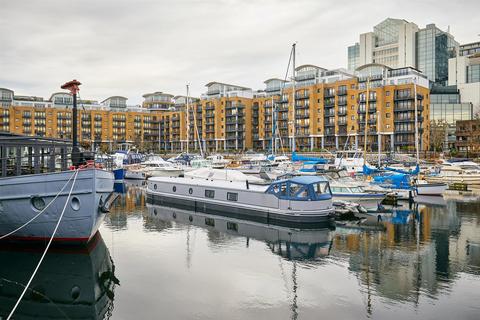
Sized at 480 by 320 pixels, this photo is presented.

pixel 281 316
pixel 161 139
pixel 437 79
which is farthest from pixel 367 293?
pixel 437 79

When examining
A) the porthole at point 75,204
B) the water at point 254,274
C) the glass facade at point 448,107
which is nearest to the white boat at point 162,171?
the water at point 254,274

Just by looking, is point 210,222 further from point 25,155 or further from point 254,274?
point 25,155

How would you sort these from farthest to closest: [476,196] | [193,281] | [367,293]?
[476,196] < [193,281] < [367,293]

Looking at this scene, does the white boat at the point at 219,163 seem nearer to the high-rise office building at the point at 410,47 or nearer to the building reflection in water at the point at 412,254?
the building reflection in water at the point at 412,254

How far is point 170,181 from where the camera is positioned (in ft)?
101

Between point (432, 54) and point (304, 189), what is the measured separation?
13869 centimetres

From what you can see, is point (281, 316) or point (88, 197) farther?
point (88, 197)

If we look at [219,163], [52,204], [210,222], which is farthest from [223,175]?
[219,163]

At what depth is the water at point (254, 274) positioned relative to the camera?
34.5 feet

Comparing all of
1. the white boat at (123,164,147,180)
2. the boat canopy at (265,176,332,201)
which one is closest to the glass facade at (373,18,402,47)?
the white boat at (123,164,147,180)

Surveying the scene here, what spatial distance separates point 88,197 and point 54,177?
142 centimetres

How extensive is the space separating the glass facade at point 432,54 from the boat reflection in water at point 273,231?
5355 inches

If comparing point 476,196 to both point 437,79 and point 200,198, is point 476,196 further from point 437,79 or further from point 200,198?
point 437,79

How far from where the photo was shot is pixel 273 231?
2047 cm
